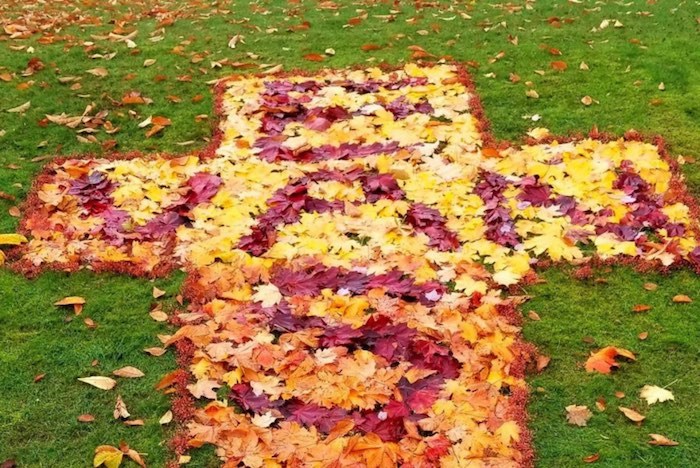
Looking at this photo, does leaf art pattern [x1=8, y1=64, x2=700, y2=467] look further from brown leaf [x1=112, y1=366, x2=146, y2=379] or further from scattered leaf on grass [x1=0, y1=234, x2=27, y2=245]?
brown leaf [x1=112, y1=366, x2=146, y2=379]

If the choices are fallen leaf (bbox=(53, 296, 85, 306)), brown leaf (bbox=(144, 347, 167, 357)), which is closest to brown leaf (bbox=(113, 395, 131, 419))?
brown leaf (bbox=(144, 347, 167, 357))

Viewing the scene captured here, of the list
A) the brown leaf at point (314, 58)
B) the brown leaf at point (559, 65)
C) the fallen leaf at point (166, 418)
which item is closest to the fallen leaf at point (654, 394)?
the fallen leaf at point (166, 418)

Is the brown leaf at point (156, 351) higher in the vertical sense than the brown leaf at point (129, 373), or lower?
higher

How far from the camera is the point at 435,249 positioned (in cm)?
462

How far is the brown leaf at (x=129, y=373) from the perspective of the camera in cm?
381

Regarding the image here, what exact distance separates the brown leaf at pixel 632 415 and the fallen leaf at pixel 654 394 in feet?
0.39

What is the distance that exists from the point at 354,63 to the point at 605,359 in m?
4.43

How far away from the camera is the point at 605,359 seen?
12.5 ft

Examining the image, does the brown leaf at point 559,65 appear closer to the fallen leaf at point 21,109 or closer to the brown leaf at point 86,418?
the fallen leaf at point 21,109

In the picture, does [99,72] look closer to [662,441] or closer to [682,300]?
[682,300]

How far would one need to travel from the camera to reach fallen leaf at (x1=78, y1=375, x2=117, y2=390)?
374 centimetres

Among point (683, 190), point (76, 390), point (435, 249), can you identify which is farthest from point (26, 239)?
point (683, 190)

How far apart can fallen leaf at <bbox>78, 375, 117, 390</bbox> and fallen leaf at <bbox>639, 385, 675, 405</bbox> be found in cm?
266

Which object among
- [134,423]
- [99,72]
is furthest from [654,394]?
[99,72]
